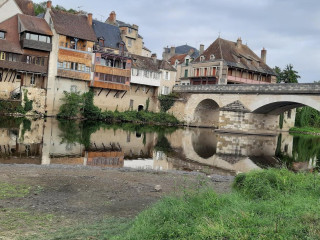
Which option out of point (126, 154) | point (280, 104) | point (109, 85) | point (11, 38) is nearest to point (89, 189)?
point (126, 154)

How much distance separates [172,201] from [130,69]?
37196mm

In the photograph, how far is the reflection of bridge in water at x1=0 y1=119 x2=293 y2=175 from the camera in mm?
17094

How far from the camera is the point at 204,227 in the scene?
212 inches

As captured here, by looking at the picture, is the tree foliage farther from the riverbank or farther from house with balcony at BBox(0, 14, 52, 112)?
house with balcony at BBox(0, 14, 52, 112)

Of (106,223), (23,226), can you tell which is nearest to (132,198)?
(106,223)

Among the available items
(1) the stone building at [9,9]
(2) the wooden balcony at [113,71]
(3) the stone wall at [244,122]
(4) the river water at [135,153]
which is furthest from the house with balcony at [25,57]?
(3) the stone wall at [244,122]

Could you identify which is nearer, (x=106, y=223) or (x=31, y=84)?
(x=106, y=223)

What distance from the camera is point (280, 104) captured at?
124 feet

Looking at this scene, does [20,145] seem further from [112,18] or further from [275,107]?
[112,18]

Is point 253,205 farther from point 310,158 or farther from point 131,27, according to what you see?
point 131,27

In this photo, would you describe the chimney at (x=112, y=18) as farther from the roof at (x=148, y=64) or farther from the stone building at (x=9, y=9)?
the stone building at (x=9, y=9)

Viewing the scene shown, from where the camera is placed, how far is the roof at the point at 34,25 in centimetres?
3745

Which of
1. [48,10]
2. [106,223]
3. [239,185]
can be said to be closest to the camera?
[106,223]

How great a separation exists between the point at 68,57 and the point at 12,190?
3157cm
